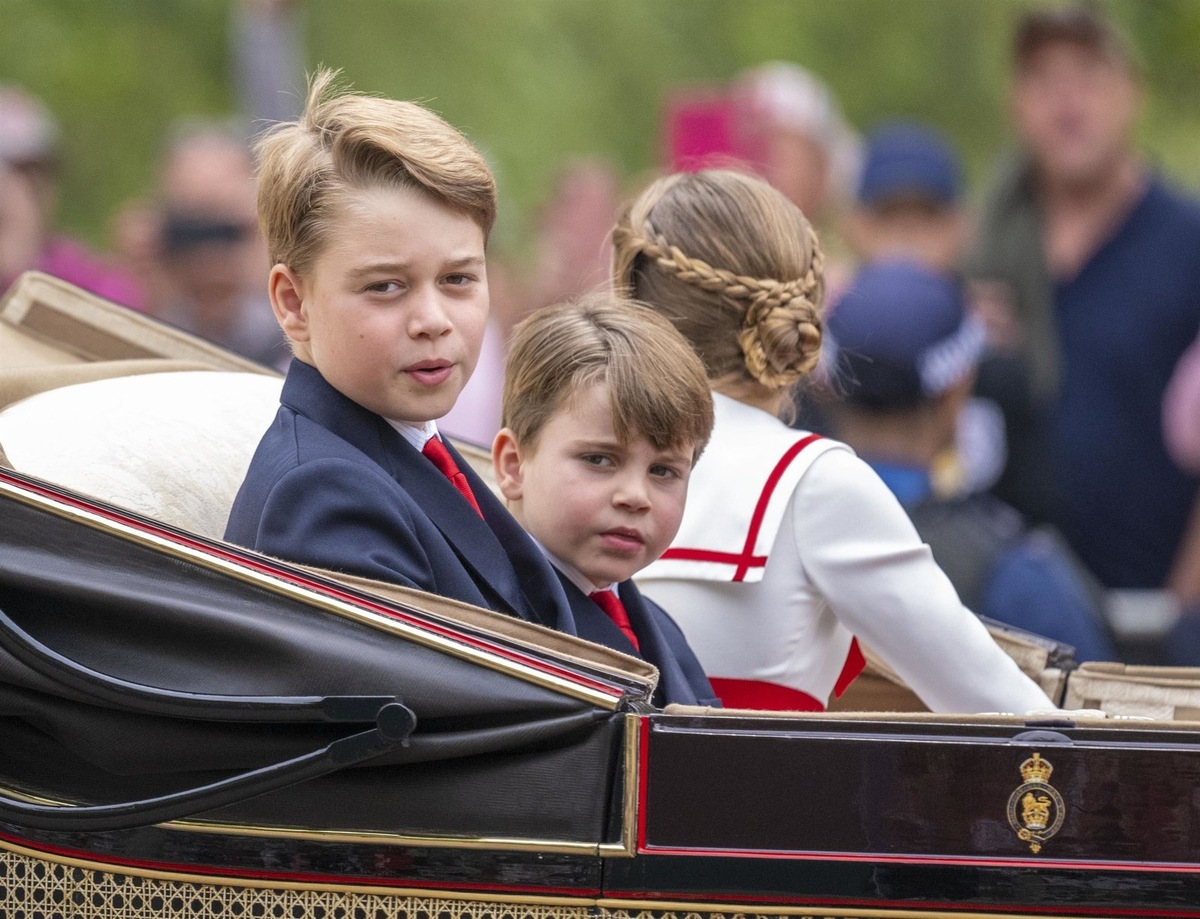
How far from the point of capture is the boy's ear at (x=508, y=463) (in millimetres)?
2475

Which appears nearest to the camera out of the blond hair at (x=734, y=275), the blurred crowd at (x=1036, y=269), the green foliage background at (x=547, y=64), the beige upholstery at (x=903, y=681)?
the blond hair at (x=734, y=275)

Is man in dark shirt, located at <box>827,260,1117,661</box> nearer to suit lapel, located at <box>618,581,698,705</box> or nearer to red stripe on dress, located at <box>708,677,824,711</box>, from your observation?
red stripe on dress, located at <box>708,677,824,711</box>

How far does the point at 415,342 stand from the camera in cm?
220

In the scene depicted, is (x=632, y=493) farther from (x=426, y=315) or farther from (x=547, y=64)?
(x=547, y=64)

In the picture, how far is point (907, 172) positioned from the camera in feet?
20.0

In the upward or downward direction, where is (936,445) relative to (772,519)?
upward

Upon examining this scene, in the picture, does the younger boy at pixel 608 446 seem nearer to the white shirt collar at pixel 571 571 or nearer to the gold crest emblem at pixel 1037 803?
→ the white shirt collar at pixel 571 571

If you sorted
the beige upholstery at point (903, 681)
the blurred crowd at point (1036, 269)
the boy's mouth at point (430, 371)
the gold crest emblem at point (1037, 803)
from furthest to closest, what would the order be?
A: 1. the blurred crowd at point (1036, 269)
2. the beige upholstery at point (903, 681)
3. the boy's mouth at point (430, 371)
4. the gold crest emblem at point (1037, 803)

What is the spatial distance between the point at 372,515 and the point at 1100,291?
171 inches

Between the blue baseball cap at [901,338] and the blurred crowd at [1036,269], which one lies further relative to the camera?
the blurred crowd at [1036,269]

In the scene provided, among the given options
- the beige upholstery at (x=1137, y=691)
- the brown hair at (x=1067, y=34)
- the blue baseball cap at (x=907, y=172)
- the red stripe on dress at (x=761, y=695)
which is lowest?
the red stripe on dress at (x=761, y=695)

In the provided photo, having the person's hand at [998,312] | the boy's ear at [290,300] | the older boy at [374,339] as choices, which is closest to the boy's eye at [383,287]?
the older boy at [374,339]

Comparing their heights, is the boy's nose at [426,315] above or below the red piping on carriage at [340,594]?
above

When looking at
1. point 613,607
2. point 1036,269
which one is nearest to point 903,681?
point 613,607
